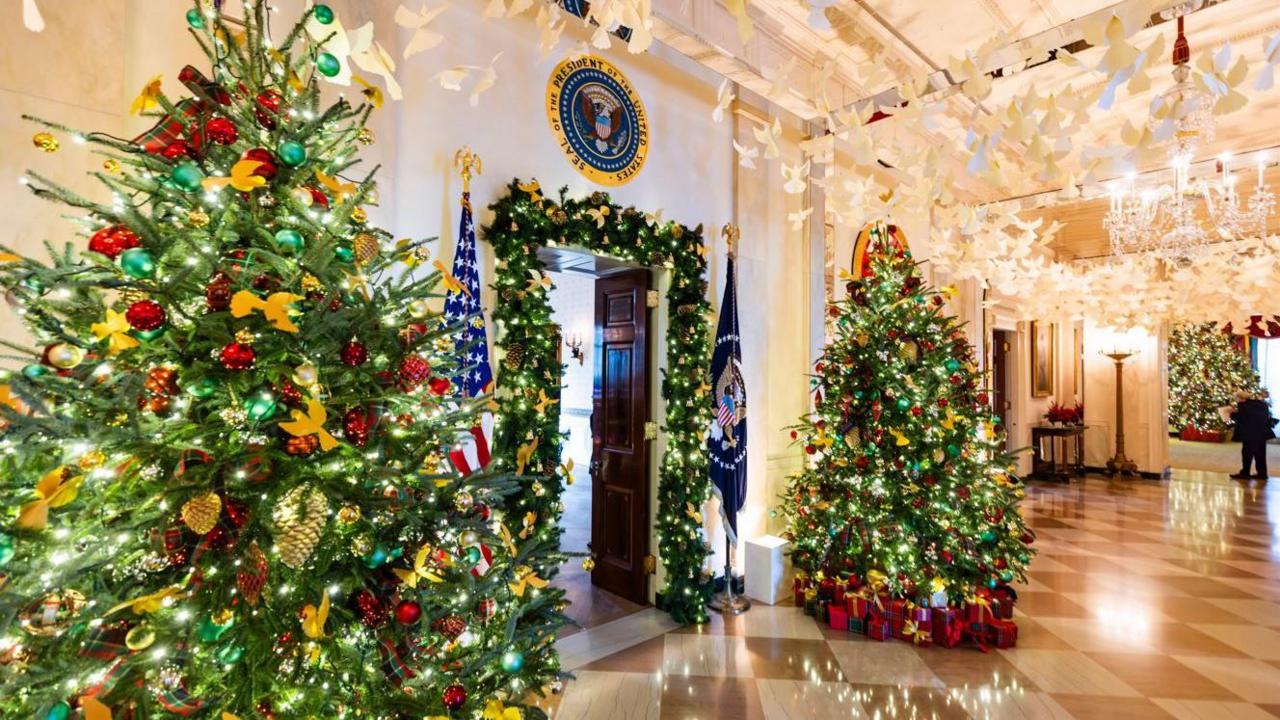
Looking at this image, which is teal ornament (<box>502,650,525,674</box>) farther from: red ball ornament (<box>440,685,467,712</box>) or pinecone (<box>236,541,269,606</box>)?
pinecone (<box>236,541,269,606</box>)

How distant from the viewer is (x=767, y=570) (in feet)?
13.5

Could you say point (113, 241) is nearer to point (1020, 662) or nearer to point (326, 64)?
point (326, 64)

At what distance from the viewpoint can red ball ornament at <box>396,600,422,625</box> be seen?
130 cm

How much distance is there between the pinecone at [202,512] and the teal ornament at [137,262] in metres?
0.46

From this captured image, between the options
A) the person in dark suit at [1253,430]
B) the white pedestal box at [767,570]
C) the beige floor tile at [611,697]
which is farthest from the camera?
the person in dark suit at [1253,430]

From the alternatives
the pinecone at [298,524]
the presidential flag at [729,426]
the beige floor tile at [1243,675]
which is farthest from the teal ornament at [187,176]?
the beige floor tile at [1243,675]

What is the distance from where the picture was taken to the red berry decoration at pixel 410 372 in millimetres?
1370

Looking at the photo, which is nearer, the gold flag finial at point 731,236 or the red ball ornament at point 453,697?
the red ball ornament at point 453,697

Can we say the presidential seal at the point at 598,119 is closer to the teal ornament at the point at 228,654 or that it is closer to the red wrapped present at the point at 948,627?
the teal ornament at the point at 228,654

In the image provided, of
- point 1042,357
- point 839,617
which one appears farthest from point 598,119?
point 1042,357

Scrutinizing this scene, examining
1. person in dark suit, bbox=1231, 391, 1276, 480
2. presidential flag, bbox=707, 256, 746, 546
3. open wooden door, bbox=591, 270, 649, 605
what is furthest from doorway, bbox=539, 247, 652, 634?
person in dark suit, bbox=1231, 391, 1276, 480

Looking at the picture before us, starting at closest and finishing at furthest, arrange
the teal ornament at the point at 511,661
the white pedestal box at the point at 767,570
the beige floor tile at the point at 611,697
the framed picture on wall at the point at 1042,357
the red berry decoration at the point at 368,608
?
the red berry decoration at the point at 368,608 → the teal ornament at the point at 511,661 → the beige floor tile at the point at 611,697 → the white pedestal box at the point at 767,570 → the framed picture on wall at the point at 1042,357

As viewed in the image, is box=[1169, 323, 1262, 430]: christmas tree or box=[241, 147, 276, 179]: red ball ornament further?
box=[1169, 323, 1262, 430]: christmas tree

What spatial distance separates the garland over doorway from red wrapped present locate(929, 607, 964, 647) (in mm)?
1442
